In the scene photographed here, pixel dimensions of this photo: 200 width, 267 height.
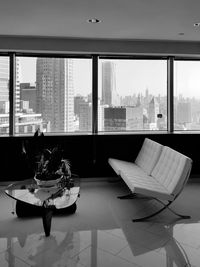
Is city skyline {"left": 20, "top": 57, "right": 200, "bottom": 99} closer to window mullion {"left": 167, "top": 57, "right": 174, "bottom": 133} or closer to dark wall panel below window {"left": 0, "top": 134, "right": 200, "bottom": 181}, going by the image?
window mullion {"left": 167, "top": 57, "right": 174, "bottom": 133}

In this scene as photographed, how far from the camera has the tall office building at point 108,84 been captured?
203 inches

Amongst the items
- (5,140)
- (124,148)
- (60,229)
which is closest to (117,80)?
(124,148)

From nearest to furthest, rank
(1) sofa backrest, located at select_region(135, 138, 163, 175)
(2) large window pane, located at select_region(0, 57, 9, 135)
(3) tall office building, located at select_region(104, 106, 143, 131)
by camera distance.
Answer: (1) sofa backrest, located at select_region(135, 138, 163, 175), (2) large window pane, located at select_region(0, 57, 9, 135), (3) tall office building, located at select_region(104, 106, 143, 131)

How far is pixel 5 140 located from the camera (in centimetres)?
461

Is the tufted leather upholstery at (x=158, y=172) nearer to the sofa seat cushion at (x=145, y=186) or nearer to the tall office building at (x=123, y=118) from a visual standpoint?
the sofa seat cushion at (x=145, y=186)

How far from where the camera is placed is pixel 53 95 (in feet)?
16.8

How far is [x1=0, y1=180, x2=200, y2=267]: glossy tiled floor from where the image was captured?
233 centimetres

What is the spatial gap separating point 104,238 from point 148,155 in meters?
1.88

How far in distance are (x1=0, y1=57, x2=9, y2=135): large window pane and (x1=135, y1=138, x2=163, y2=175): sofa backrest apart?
8.45 ft

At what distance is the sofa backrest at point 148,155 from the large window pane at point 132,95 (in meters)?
0.78

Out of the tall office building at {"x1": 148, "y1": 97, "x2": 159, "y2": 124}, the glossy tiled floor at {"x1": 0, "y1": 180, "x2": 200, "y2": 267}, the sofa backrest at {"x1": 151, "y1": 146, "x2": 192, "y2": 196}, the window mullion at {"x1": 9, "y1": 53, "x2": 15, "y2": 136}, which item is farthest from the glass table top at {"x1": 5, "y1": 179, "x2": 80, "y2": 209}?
the tall office building at {"x1": 148, "y1": 97, "x2": 159, "y2": 124}

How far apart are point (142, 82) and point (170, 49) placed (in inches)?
32.3

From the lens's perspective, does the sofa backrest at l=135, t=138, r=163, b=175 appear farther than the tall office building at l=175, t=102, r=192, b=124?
No

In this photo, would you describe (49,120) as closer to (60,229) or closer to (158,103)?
(158,103)
